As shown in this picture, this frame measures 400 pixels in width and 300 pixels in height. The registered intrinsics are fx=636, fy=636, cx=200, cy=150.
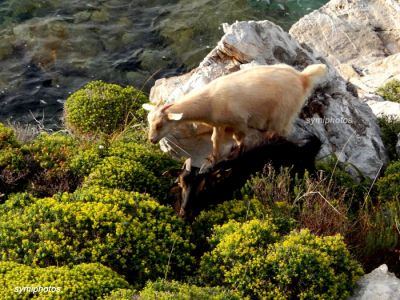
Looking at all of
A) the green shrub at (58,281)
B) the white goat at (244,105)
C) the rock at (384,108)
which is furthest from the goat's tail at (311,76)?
the green shrub at (58,281)

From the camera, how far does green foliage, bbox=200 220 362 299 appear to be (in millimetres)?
7484

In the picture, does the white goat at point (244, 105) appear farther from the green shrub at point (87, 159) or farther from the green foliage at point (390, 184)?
the green foliage at point (390, 184)

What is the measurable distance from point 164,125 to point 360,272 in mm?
3430

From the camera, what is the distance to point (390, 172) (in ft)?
33.8

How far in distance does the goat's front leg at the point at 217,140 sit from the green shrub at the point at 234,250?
5.77 feet

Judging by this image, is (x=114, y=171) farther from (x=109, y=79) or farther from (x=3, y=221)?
(x=109, y=79)

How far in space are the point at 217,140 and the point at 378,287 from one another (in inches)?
135

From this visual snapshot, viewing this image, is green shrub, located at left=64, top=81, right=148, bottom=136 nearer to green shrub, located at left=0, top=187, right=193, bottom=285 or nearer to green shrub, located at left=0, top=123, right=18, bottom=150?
green shrub, located at left=0, top=123, right=18, bottom=150

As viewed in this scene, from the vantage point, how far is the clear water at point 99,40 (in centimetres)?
1669

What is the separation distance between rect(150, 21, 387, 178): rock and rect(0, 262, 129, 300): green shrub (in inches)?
134

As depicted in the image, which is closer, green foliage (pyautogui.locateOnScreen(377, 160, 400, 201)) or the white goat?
the white goat

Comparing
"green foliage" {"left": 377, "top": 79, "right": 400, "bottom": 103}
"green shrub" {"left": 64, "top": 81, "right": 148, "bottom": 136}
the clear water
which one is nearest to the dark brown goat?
"green shrub" {"left": 64, "top": 81, "right": 148, "bottom": 136}

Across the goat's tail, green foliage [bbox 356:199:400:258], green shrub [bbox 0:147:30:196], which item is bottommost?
green foliage [bbox 356:199:400:258]

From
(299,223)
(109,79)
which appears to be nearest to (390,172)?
(299,223)
